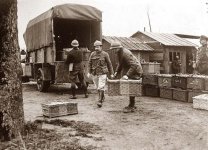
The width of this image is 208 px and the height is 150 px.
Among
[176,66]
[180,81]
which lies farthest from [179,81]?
[176,66]

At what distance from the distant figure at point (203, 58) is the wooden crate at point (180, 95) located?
1.22 metres

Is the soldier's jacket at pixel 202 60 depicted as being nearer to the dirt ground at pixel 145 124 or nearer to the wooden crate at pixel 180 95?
the wooden crate at pixel 180 95

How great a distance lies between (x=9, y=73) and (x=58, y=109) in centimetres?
248

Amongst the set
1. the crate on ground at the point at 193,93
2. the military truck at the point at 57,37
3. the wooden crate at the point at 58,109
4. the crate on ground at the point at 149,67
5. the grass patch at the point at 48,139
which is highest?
the military truck at the point at 57,37

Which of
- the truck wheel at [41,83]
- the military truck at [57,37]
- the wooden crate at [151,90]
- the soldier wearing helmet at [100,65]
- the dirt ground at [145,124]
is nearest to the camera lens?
the dirt ground at [145,124]

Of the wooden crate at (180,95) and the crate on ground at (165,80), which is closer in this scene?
the wooden crate at (180,95)

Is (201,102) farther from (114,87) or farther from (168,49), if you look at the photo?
(168,49)

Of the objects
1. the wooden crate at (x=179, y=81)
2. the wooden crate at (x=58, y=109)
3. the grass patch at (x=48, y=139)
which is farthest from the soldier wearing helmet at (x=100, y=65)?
the grass patch at (x=48, y=139)

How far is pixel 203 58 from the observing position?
12180 mm

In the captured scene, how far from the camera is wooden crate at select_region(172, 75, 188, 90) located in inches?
462

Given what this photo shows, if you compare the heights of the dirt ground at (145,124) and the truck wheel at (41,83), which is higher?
the truck wheel at (41,83)

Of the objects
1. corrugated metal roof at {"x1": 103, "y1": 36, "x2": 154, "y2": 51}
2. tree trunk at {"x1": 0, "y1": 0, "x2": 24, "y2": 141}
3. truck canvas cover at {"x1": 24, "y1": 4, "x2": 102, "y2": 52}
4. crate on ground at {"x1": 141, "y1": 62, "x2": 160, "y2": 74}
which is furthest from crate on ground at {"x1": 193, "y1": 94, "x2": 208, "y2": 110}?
corrugated metal roof at {"x1": 103, "y1": 36, "x2": 154, "y2": 51}

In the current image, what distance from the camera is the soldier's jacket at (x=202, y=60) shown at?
39.7 feet

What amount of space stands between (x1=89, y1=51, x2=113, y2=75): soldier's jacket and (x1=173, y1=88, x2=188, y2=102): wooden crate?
8.86 ft
